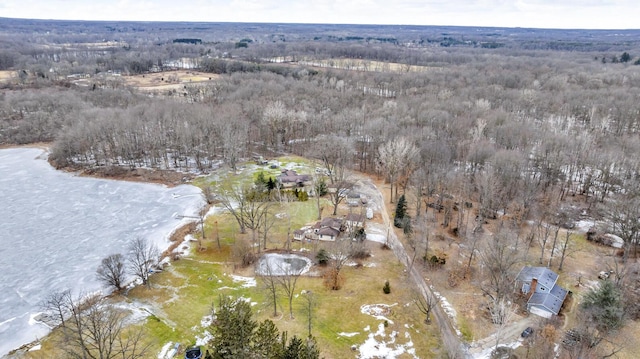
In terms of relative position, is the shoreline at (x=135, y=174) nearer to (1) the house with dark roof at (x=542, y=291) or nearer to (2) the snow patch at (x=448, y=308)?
(2) the snow patch at (x=448, y=308)

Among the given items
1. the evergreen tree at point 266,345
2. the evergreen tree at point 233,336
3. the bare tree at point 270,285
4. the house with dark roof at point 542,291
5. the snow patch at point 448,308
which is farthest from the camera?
the bare tree at point 270,285

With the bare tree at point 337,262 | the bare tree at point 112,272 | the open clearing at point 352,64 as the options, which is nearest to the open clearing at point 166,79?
the open clearing at point 352,64

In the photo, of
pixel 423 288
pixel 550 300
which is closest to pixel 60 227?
pixel 423 288

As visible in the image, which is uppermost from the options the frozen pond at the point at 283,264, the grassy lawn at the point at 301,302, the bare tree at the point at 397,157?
the bare tree at the point at 397,157

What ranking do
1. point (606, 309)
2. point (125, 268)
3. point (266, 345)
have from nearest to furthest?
1. point (266, 345)
2. point (606, 309)
3. point (125, 268)

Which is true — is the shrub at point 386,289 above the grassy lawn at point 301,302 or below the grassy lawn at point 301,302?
above

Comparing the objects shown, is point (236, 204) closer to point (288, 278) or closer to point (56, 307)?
point (288, 278)
